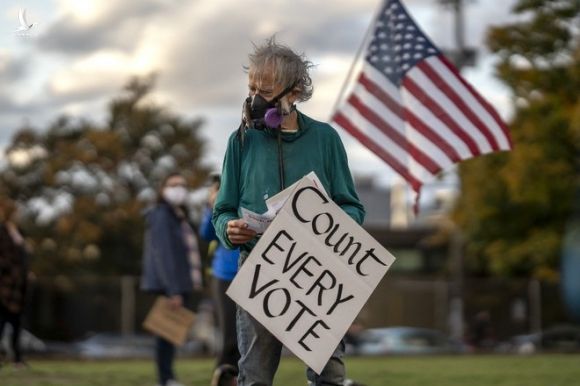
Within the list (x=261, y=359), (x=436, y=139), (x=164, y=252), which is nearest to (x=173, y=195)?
(x=164, y=252)

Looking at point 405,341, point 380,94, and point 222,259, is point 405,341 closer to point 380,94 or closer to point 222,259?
point 380,94

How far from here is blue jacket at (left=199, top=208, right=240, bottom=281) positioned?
8742 mm

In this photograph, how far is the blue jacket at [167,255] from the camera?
10.4 m

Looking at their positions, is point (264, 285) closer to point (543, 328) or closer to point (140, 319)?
point (140, 319)

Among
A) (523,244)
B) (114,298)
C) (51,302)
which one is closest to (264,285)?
(114,298)

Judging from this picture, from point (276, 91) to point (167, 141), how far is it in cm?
4671

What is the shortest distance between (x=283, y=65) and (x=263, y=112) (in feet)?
0.71

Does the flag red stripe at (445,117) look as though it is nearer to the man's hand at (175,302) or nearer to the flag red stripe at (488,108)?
the flag red stripe at (488,108)

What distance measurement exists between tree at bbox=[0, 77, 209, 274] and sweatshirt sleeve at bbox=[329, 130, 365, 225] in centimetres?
4263

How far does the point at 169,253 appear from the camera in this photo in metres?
10.4

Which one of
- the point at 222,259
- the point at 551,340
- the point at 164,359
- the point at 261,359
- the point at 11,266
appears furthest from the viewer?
the point at 551,340

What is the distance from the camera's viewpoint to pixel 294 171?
5.34 m

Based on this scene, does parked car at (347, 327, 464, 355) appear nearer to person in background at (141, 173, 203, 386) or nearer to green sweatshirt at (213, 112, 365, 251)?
person in background at (141, 173, 203, 386)

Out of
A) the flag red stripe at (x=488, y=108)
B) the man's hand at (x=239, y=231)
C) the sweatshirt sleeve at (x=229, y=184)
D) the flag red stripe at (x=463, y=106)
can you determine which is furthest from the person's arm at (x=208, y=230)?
the man's hand at (x=239, y=231)
